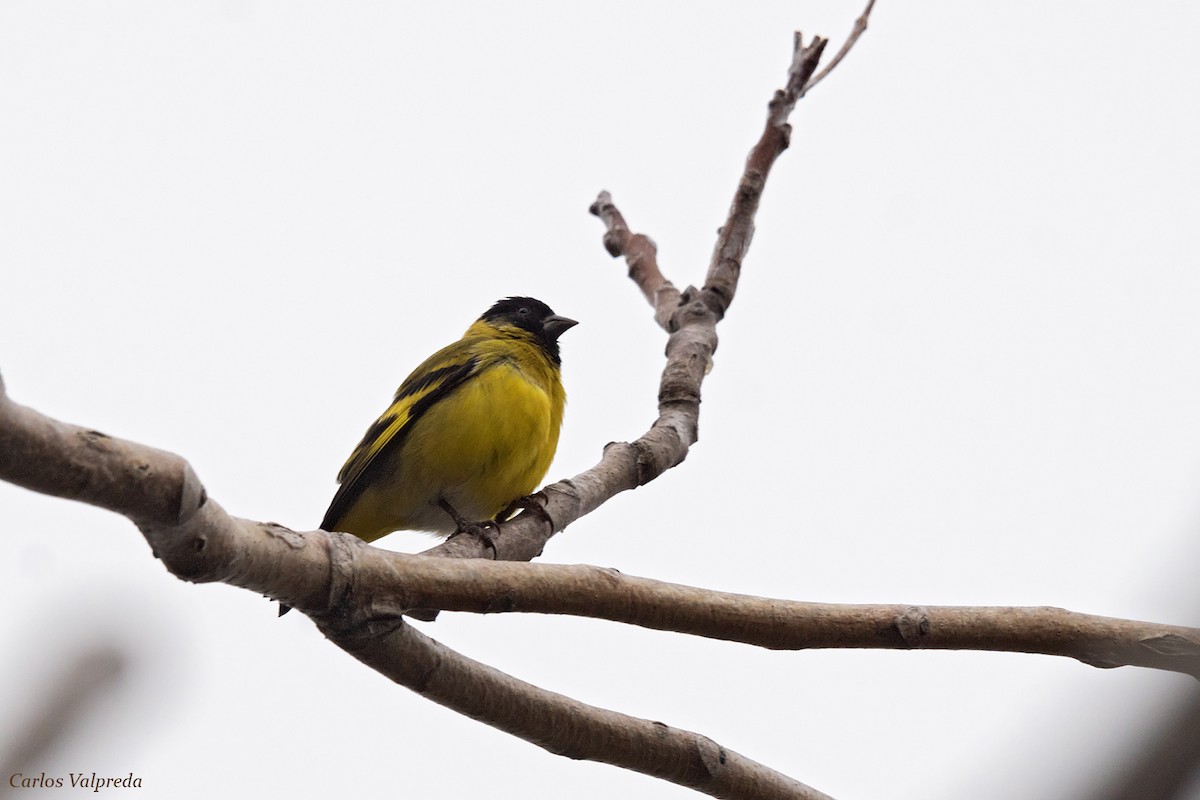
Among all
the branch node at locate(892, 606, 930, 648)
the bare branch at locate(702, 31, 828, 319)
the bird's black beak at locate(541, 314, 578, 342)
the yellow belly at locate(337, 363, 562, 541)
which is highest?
the bare branch at locate(702, 31, 828, 319)

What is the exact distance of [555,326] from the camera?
7.65m

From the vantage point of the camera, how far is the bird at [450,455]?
584 cm

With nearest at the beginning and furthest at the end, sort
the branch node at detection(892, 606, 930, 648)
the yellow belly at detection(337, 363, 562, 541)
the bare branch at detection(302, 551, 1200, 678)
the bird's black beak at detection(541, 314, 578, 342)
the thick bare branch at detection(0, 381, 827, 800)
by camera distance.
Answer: the thick bare branch at detection(0, 381, 827, 800)
the bare branch at detection(302, 551, 1200, 678)
the branch node at detection(892, 606, 930, 648)
the yellow belly at detection(337, 363, 562, 541)
the bird's black beak at detection(541, 314, 578, 342)

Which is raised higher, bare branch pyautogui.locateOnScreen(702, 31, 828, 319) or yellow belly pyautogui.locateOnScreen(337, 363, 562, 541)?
bare branch pyautogui.locateOnScreen(702, 31, 828, 319)

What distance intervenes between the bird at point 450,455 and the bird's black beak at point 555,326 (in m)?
1.15

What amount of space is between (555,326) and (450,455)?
2039 millimetres

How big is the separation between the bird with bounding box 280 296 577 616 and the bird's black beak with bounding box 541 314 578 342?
1.15m

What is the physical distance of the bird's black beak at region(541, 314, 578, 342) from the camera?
7613mm

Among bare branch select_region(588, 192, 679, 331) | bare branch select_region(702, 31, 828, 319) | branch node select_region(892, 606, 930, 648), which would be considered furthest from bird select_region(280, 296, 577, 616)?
branch node select_region(892, 606, 930, 648)

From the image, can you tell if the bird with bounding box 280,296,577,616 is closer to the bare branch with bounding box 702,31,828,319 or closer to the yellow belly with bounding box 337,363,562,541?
the yellow belly with bounding box 337,363,562,541

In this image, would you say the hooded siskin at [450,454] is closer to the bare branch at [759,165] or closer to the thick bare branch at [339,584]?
the bare branch at [759,165]

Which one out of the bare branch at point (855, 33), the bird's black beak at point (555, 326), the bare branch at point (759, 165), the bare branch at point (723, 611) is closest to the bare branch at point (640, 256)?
the bare branch at point (759, 165)

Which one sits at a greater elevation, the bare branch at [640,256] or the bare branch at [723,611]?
the bare branch at [640,256]

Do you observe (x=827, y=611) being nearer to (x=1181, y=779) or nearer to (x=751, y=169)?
(x=1181, y=779)
